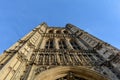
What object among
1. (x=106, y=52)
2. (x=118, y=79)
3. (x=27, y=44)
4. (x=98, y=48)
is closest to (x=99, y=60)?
(x=106, y=52)

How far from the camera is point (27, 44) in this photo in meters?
21.8

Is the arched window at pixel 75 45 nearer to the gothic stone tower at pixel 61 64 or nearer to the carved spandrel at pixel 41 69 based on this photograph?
the gothic stone tower at pixel 61 64

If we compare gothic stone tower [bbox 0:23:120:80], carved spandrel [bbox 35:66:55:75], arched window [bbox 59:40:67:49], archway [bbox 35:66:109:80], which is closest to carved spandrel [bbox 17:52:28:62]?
gothic stone tower [bbox 0:23:120:80]

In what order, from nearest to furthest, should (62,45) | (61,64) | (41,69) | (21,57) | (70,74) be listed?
1. (41,69)
2. (70,74)
3. (21,57)
4. (61,64)
5. (62,45)

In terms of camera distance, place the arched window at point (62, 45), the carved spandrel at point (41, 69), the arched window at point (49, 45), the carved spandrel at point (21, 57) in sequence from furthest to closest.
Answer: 1. the arched window at point (49, 45)
2. the arched window at point (62, 45)
3. the carved spandrel at point (21, 57)
4. the carved spandrel at point (41, 69)

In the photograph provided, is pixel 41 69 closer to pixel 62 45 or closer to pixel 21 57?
pixel 21 57

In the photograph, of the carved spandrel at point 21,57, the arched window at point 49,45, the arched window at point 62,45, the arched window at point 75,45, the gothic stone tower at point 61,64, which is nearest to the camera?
the gothic stone tower at point 61,64

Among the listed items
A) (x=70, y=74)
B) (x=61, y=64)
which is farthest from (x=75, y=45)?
(x=70, y=74)

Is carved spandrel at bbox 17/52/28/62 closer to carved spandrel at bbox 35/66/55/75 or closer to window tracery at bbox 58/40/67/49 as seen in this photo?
carved spandrel at bbox 35/66/55/75

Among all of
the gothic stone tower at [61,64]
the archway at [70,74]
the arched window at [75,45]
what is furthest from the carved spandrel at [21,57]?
the arched window at [75,45]

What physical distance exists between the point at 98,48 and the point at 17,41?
329 inches

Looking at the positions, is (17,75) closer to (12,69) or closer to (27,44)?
(12,69)

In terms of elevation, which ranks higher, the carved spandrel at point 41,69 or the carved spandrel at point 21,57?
the carved spandrel at point 21,57

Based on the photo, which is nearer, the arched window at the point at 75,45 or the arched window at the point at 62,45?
the arched window at the point at 75,45
